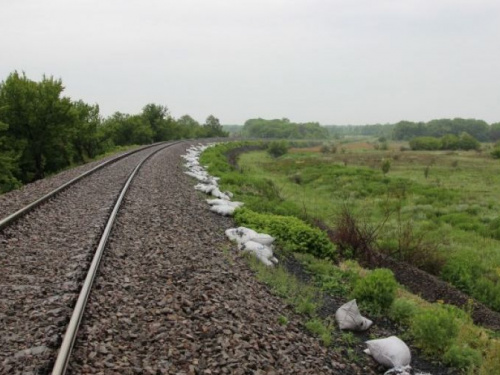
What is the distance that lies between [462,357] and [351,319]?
157cm

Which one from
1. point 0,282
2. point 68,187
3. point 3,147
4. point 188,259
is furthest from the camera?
point 3,147

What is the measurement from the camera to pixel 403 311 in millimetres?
7469

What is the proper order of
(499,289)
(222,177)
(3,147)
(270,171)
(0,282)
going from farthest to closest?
1. (270,171)
2. (3,147)
3. (222,177)
4. (499,289)
5. (0,282)

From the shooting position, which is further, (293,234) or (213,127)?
(213,127)

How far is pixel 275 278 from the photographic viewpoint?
783 centimetres

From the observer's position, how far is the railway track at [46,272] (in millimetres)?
4242

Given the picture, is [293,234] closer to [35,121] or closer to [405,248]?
[405,248]

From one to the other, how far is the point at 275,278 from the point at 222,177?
40.3 feet

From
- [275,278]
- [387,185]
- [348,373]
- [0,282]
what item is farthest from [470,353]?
Result: [387,185]

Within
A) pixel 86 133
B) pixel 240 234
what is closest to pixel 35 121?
pixel 86 133

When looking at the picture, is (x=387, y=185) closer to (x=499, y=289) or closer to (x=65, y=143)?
(x=499, y=289)

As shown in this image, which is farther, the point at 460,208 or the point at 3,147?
the point at 3,147

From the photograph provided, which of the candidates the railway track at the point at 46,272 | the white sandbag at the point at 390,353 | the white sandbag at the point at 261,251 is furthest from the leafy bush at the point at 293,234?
the white sandbag at the point at 390,353

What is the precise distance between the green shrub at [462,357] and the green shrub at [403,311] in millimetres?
1131
